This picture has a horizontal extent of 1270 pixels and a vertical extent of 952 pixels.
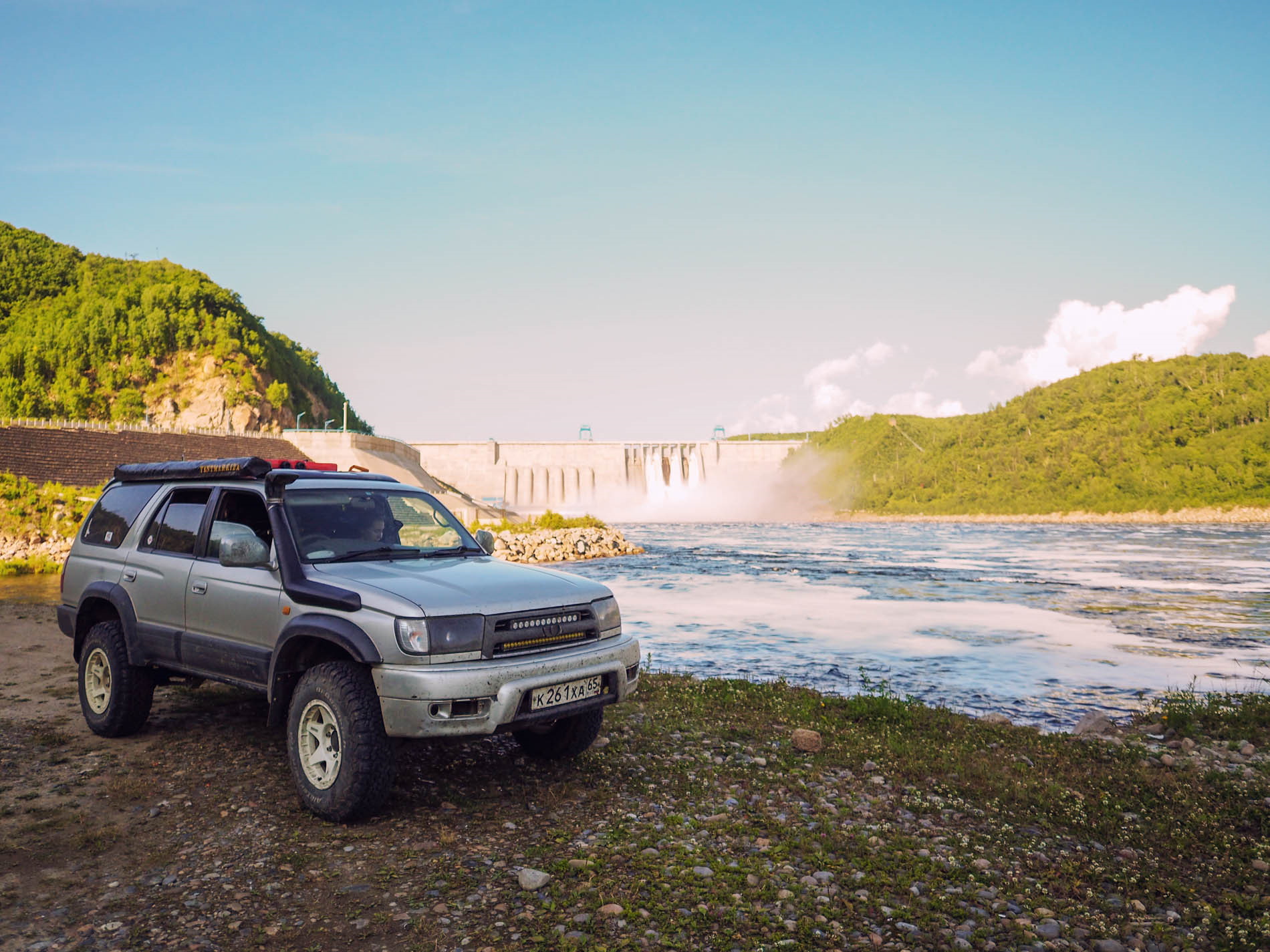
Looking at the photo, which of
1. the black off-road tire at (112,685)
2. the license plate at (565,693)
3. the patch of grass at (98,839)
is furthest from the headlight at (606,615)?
the black off-road tire at (112,685)

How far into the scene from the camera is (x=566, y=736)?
6348mm

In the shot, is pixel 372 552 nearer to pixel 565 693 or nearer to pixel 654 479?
pixel 565 693

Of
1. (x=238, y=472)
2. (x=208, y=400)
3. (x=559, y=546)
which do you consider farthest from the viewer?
(x=208, y=400)

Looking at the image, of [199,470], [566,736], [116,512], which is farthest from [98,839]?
[116,512]

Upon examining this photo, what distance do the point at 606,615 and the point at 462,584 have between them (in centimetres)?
111

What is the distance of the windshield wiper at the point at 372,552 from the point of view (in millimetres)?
5801

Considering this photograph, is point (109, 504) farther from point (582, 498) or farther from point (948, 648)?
point (582, 498)

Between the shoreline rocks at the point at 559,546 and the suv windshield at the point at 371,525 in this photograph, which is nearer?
the suv windshield at the point at 371,525

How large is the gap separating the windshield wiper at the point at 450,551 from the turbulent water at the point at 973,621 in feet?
20.3

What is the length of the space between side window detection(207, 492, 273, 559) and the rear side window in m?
1.17

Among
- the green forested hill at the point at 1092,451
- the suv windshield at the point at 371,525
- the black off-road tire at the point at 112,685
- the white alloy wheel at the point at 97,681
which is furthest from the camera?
the green forested hill at the point at 1092,451

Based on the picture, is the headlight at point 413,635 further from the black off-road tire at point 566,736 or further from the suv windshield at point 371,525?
the black off-road tire at point 566,736

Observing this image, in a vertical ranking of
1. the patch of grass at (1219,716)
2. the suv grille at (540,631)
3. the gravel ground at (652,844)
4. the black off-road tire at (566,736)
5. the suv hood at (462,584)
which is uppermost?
the suv hood at (462,584)

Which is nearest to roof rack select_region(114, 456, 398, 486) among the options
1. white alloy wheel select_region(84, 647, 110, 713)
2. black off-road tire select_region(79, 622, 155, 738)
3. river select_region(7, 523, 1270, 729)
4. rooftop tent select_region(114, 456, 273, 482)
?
rooftop tent select_region(114, 456, 273, 482)
